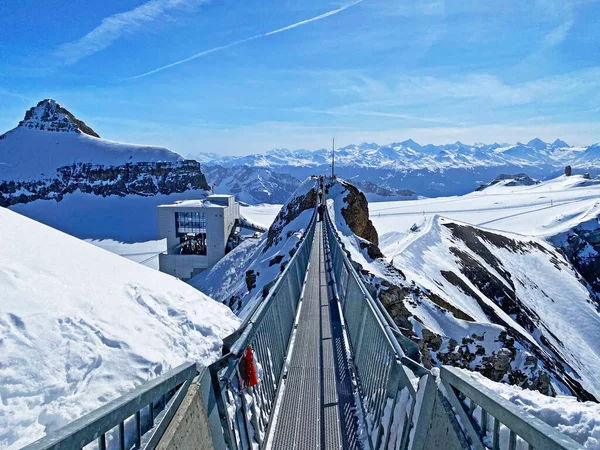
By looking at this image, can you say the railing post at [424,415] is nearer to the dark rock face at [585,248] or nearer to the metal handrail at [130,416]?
the metal handrail at [130,416]

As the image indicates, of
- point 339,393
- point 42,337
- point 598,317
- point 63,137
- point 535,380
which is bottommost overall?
point 598,317

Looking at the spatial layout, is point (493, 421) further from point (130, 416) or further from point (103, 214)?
point (103, 214)

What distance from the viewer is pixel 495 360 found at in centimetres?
1614

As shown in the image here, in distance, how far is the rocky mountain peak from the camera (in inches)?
4633

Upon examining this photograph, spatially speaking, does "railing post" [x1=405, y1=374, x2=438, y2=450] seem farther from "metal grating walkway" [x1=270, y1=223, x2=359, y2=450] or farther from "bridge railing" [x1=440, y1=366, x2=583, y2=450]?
"metal grating walkway" [x1=270, y1=223, x2=359, y2=450]

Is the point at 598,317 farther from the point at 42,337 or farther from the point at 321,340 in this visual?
the point at 42,337

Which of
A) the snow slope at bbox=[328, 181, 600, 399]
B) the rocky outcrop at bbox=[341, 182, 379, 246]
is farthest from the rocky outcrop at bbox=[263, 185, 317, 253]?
the rocky outcrop at bbox=[341, 182, 379, 246]

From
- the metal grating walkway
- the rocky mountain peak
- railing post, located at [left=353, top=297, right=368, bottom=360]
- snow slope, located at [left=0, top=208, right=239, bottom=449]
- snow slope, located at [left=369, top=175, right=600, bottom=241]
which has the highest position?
the rocky mountain peak

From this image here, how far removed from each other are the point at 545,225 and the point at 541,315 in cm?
3800

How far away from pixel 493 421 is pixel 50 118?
467 feet

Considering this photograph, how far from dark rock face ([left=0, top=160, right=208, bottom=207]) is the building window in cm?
5256

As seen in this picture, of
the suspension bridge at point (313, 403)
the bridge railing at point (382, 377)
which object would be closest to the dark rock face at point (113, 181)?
the suspension bridge at point (313, 403)

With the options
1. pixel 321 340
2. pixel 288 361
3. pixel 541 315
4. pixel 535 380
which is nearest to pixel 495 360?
pixel 535 380

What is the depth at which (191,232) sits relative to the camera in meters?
50.6
